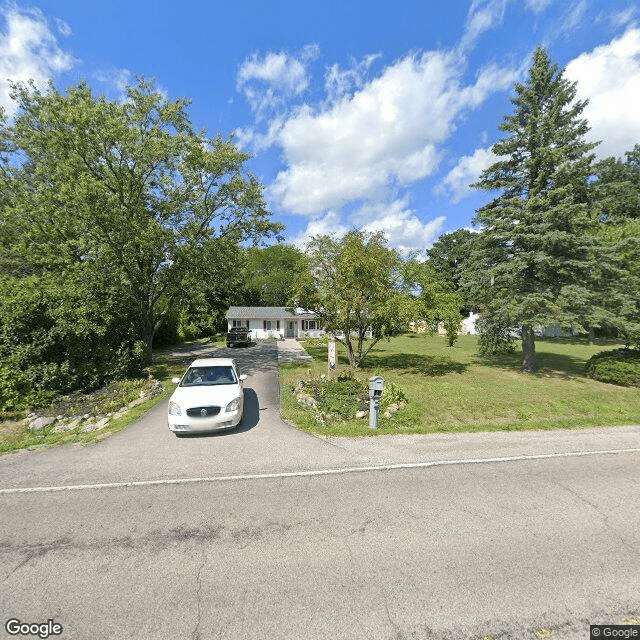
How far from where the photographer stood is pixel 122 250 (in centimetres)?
1441

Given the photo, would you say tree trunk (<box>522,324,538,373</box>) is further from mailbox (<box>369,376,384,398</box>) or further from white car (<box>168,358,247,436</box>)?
white car (<box>168,358,247,436</box>)

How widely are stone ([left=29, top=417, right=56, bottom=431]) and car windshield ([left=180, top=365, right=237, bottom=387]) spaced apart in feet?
11.9

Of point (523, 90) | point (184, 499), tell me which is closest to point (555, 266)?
point (523, 90)

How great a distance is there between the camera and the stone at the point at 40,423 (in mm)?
8148

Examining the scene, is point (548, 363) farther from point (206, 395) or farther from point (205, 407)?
point (205, 407)

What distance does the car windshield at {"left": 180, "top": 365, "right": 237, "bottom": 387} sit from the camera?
8656mm

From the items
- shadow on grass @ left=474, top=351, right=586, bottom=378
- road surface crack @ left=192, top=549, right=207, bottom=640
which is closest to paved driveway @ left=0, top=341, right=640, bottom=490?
road surface crack @ left=192, top=549, right=207, bottom=640

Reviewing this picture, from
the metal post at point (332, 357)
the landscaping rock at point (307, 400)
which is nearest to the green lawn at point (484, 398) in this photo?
the landscaping rock at point (307, 400)

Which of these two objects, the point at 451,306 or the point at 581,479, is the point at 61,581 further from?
the point at 451,306

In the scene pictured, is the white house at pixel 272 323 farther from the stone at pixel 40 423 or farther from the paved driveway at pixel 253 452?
the paved driveway at pixel 253 452

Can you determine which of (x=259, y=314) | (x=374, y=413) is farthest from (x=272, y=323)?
(x=374, y=413)

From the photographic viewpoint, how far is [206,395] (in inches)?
308

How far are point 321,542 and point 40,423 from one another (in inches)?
344
